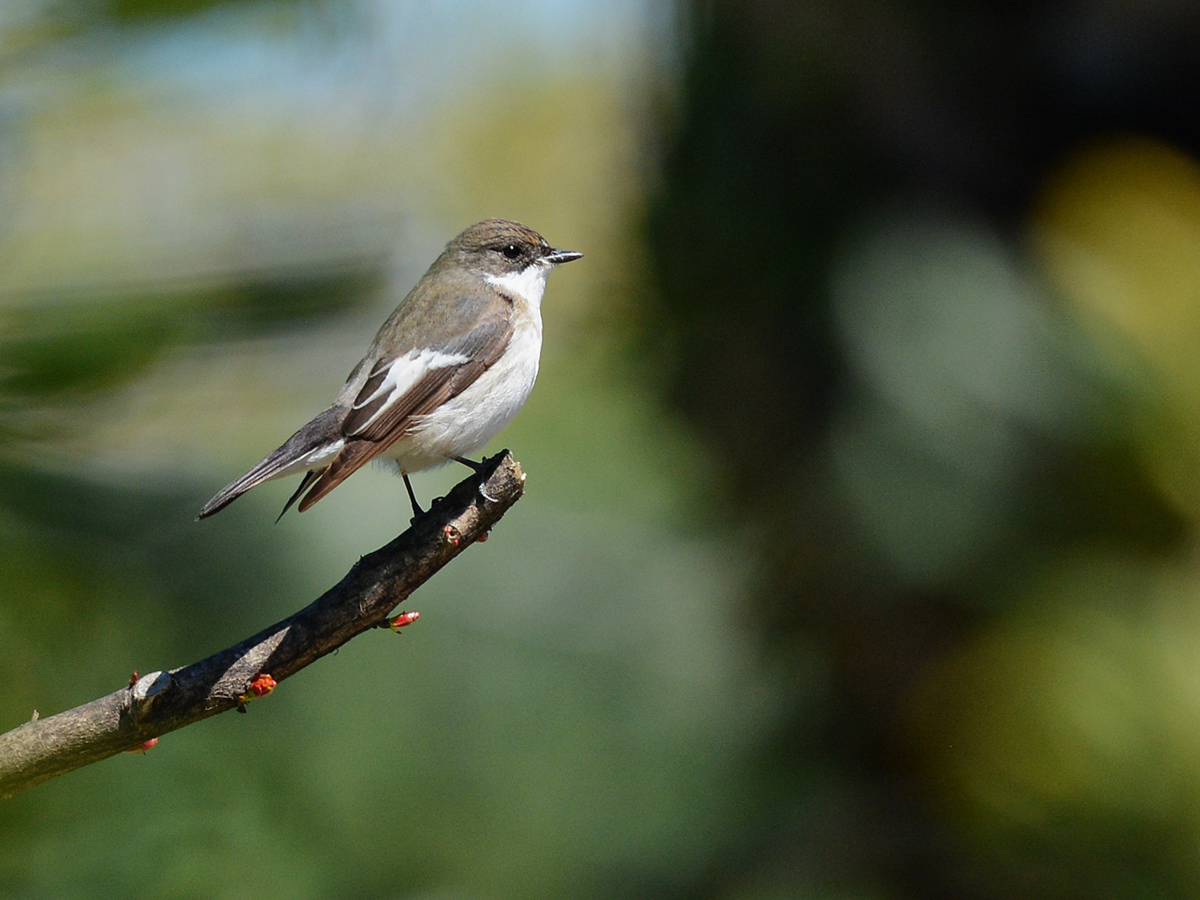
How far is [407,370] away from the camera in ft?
7.23

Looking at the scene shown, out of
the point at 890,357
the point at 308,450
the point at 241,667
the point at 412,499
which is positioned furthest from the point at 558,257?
the point at 890,357

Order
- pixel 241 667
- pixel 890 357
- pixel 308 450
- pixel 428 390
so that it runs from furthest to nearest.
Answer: pixel 890 357 → pixel 428 390 → pixel 308 450 → pixel 241 667

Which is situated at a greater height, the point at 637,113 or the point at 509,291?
the point at 637,113

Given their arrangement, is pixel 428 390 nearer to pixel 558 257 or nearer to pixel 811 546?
pixel 558 257

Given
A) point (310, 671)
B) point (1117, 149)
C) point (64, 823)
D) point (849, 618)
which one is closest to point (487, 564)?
point (310, 671)

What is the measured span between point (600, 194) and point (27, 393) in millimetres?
5368

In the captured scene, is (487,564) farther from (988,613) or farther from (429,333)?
(429,333)

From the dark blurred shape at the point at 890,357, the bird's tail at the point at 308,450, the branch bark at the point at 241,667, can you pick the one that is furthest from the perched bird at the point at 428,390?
the dark blurred shape at the point at 890,357

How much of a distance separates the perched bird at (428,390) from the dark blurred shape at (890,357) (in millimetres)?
2407

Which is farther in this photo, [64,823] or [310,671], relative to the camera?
[310,671]

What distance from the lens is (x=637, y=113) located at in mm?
5414

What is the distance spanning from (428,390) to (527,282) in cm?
65

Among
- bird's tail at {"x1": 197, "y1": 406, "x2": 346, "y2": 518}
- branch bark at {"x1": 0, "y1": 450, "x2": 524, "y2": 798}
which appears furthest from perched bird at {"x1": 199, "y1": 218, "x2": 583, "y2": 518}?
branch bark at {"x1": 0, "y1": 450, "x2": 524, "y2": 798}

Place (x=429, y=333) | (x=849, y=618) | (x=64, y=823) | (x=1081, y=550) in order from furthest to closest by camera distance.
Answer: (x=849, y=618) → (x=1081, y=550) → (x=429, y=333) → (x=64, y=823)
